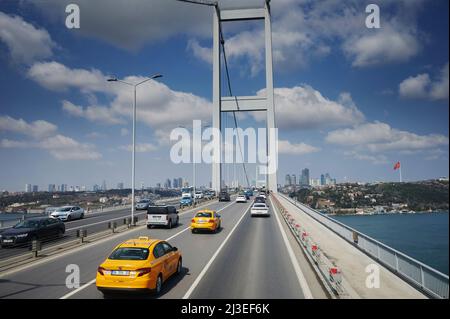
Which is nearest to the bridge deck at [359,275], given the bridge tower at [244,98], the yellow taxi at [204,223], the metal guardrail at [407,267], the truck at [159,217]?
the metal guardrail at [407,267]

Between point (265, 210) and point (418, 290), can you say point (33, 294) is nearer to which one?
point (418, 290)

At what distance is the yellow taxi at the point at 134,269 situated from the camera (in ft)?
27.5

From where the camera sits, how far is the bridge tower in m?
75.8

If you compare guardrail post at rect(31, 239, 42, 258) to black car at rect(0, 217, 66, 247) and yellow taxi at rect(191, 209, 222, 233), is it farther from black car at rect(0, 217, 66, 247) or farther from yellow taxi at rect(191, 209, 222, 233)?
yellow taxi at rect(191, 209, 222, 233)

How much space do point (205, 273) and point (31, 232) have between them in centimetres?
1203

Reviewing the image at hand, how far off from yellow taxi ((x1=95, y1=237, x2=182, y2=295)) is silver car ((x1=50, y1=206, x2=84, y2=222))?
26.3 meters

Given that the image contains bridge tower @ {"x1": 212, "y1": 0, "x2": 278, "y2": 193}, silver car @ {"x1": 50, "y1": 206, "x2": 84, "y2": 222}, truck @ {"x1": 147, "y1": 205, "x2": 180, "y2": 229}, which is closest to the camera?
truck @ {"x1": 147, "y1": 205, "x2": 180, "y2": 229}

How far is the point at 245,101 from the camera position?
85.7 m

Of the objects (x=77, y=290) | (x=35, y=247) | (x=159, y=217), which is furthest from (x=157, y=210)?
(x=77, y=290)

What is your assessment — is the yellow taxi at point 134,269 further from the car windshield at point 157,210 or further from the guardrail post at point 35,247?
the car windshield at point 157,210

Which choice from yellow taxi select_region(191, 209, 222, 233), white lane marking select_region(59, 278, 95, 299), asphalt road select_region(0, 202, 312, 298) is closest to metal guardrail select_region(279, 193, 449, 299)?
asphalt road select_region(0, 202, 312, 298)

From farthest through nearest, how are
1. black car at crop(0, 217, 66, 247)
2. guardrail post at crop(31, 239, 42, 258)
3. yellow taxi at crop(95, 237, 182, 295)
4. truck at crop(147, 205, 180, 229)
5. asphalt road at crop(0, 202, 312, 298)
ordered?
truck at crop(147, 205, 180, 229), black car at crop(0, 217, 66, 247), guardrail post at crop(31, 239, 42, 258), asphalt road at crop(0, 202, 312, 298), yellow taxi at crop(95, 237, 182, 295)
